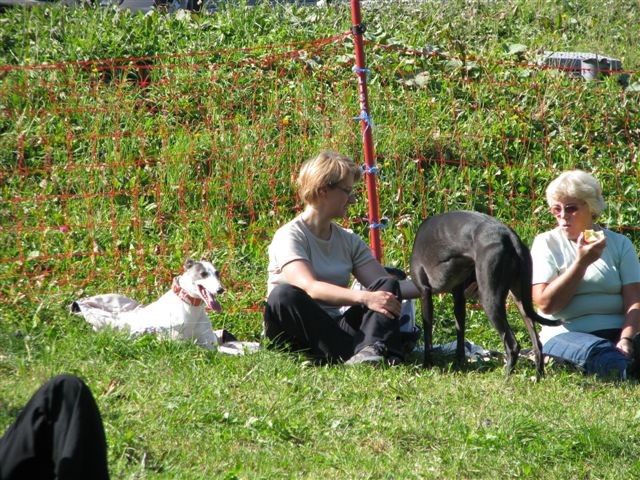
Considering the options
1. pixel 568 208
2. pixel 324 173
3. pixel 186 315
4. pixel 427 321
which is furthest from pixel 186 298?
pixel 568 208

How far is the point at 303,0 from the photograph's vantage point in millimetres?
10945

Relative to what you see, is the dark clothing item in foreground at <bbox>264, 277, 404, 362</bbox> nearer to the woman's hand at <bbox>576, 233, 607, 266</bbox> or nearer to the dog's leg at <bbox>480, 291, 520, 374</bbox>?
the dog's leg at <bbox>480, 291, 520, 374</bbox>

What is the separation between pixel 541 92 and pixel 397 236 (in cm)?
233

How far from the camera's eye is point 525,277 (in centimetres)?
507

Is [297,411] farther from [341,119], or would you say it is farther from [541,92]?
[541,92]

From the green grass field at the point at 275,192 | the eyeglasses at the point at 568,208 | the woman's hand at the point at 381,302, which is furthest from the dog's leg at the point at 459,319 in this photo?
the eyeglasses at the point at 568,208

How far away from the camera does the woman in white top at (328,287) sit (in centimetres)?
517

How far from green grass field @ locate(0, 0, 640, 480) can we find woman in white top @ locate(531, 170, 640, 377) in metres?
0.23

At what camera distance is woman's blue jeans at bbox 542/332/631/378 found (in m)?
5.05

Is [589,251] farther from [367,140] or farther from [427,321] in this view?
[367,140]

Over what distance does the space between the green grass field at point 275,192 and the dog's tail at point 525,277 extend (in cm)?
32

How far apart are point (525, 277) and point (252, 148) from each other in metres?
3.63

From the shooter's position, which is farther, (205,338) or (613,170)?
(613,170)

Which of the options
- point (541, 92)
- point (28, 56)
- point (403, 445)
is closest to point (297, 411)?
point (403, 445)
